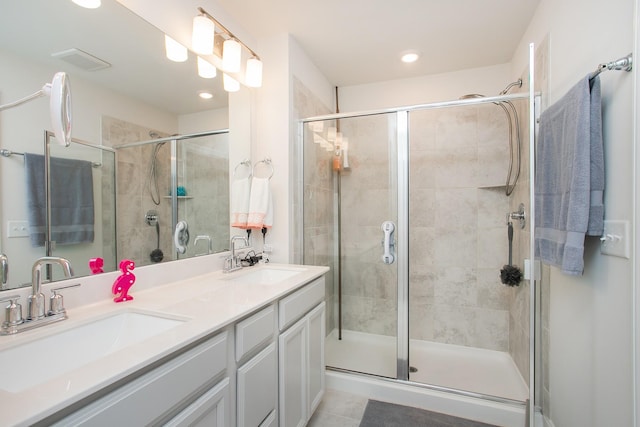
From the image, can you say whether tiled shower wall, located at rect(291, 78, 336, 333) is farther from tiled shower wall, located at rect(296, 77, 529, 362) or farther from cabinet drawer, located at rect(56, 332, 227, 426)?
cabinet drawer, located at rect(56, 332, 227, 426)

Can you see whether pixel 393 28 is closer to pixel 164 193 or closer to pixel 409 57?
pixel 409 57

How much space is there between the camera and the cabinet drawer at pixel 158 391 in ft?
2.05

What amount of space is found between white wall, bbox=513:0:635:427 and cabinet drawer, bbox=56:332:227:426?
1.38m

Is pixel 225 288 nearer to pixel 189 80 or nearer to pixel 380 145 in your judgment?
pixel 189 80

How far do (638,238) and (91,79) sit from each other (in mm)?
2034

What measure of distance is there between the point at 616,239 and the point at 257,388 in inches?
57.2

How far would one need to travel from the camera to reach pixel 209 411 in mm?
938

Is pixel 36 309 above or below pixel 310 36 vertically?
below

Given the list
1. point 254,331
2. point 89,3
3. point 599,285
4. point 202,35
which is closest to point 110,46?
point 89,3

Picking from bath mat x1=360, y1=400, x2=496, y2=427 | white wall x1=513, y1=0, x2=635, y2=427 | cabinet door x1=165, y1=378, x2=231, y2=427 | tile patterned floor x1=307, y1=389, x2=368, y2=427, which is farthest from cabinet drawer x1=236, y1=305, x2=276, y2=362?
white wall x1=513, y1=0, x2=635, y2=427

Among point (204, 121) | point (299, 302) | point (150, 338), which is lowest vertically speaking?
point (299, 302)

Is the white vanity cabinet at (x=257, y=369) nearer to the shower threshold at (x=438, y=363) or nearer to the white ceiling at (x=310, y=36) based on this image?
the shower threshold at (x=438, y=363)

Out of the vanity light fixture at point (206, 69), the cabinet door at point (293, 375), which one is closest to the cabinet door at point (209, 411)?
the cabinet door at point (293, 375)

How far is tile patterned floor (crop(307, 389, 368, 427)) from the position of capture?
1.78 m
